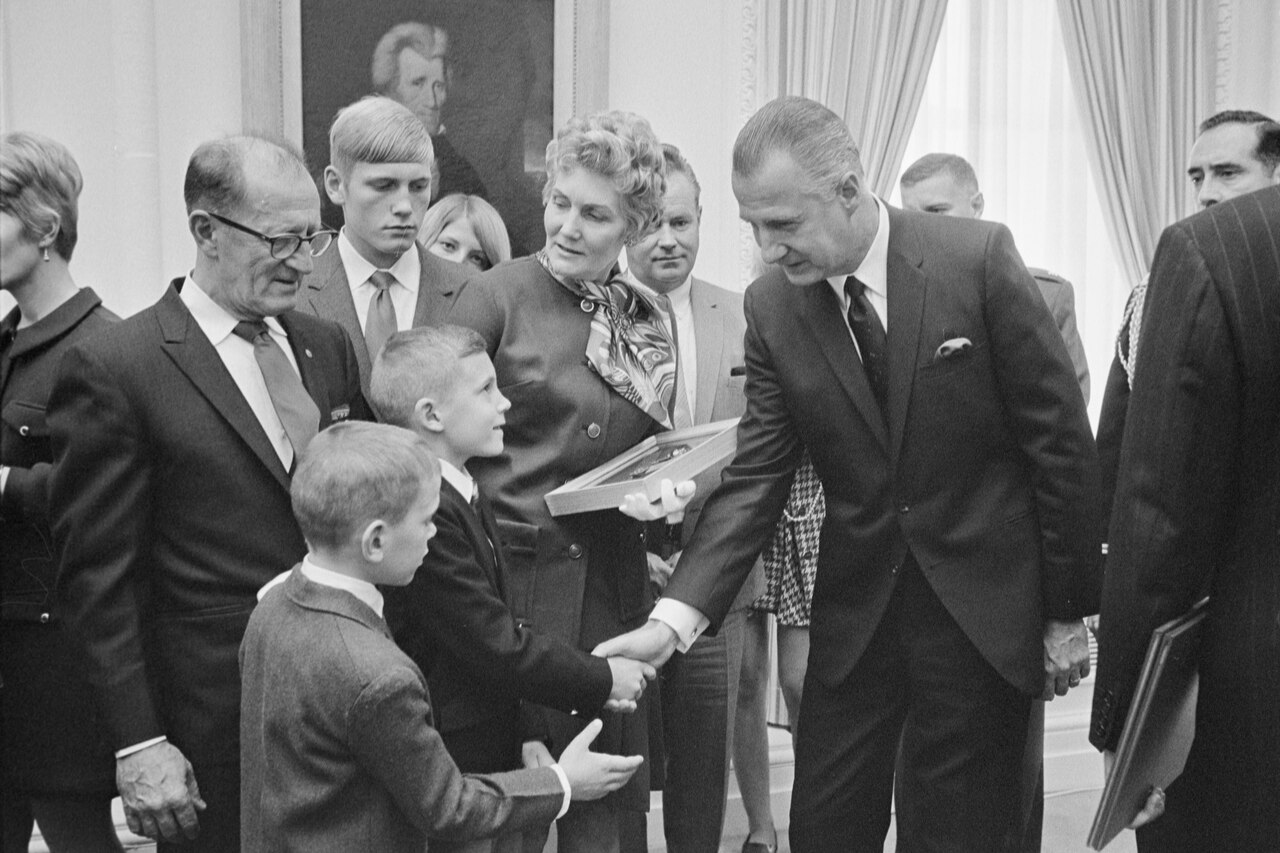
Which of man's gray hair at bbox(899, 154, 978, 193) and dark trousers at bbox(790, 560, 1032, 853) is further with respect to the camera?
man's gray hair at bbox(899, 154, 978, 193)

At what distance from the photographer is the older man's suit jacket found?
2082 mm

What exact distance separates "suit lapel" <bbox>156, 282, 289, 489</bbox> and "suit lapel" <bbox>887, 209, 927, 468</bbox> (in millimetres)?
1196

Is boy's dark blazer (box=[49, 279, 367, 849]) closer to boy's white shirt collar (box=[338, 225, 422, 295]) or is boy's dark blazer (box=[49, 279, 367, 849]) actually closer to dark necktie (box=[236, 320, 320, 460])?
dark necktie (box=[236, 320, 320, 460])

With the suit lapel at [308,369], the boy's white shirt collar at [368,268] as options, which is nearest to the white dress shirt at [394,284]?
the boy's white shirt collar at [368,268]

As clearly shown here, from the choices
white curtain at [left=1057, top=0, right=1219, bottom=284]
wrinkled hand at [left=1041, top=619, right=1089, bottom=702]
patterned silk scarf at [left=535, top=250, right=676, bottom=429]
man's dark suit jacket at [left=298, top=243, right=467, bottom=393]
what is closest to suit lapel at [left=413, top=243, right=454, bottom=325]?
man's dark suit jacket at [left=298, top=243, right=467, bottom=393]

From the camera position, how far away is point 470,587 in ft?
8.07

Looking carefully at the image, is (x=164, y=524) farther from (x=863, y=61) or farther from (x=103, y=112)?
(x=863, y=61)

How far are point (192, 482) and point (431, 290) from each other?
104cm

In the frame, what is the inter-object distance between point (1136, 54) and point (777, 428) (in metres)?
4.52

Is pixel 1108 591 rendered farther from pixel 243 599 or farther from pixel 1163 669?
pixel 243 599

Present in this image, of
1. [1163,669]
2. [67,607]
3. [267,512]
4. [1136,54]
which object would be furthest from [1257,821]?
[1136,54]

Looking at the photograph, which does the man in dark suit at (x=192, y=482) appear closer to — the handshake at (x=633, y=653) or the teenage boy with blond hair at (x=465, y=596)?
the teenage boy with blond hair at (x=465, y=596)

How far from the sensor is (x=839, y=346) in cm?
282

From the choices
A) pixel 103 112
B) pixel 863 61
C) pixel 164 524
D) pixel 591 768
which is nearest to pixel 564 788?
pixel 591 768
